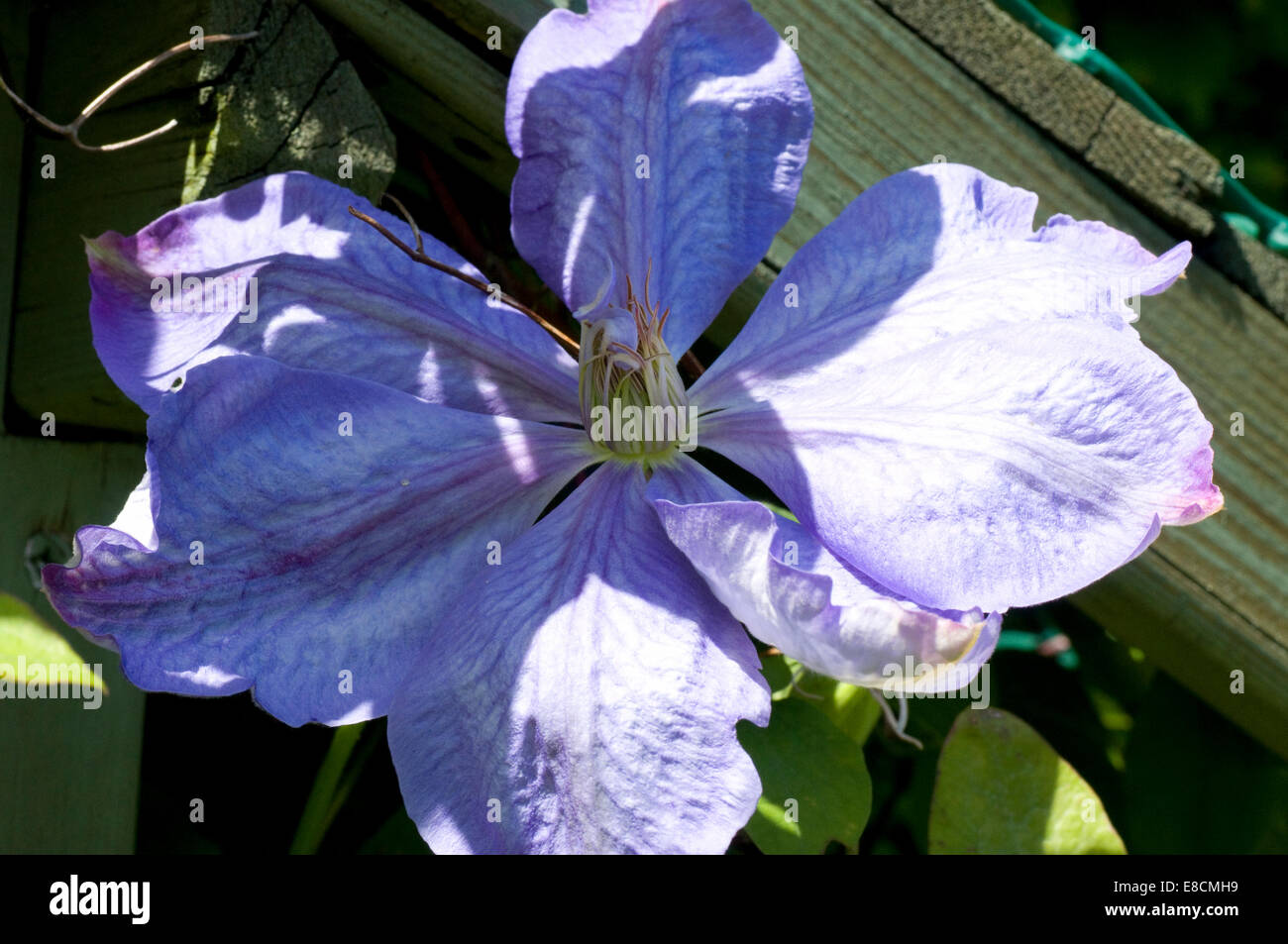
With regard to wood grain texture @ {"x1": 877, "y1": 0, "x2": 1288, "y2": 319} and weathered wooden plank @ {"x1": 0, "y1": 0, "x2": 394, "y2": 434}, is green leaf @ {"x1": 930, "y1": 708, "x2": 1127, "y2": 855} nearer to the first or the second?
wood grain texture @ {"x1": 877, "y1": 0, "x2": 1288, "y2": 319}

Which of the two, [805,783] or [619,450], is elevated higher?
[619,450]

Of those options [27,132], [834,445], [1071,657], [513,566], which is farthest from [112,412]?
[1071,657]

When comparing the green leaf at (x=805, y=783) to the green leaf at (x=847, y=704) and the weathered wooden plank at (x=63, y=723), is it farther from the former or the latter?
the weathered wooden plank at (x=63, y=723)

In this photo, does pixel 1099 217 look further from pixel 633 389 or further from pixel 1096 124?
pixel 633 389

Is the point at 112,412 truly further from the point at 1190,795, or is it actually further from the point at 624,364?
the point at 1190,795

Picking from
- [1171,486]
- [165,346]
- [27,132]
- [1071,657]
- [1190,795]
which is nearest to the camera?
[1171,486]

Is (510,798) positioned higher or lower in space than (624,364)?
lower

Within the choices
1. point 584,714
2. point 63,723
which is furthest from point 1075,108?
point 63,723
